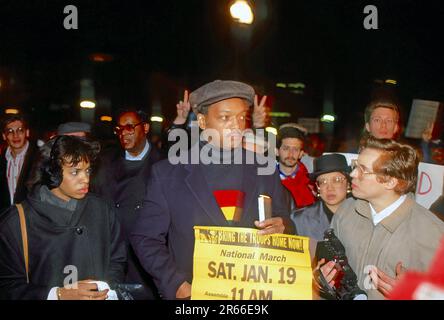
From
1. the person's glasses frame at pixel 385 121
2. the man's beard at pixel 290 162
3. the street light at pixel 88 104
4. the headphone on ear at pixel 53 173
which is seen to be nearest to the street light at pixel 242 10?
the man's beard at pixel 290 162

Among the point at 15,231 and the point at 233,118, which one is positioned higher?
the point at 233,118

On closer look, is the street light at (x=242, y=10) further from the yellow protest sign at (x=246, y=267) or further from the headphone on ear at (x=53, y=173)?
the yellow protest sign at (x=246, y=267)

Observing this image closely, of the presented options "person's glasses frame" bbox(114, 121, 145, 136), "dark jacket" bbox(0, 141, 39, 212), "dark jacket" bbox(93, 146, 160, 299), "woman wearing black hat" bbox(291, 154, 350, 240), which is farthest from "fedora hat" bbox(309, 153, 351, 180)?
"dark jacket" bbox(0, 141, 39, 212)

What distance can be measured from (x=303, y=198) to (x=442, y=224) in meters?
1.71

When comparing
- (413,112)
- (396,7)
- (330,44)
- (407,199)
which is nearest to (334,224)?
(407,199)

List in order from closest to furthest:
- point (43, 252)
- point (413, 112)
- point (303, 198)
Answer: point (43, 252)
point (303, 198)
point (413, 112)

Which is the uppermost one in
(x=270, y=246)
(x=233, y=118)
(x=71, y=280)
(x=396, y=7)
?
(x=396, y=7)

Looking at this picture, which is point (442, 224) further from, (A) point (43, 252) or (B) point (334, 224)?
(A) point (43, 252)

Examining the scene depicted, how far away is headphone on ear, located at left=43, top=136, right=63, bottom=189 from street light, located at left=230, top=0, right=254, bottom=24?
15.3 ft

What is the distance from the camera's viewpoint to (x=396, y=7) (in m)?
7.47

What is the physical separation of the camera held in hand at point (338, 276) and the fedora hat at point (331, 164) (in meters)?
0.77

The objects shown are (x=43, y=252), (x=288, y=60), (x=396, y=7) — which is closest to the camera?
(x=43, y=252)

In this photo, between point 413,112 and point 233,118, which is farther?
point 413,112

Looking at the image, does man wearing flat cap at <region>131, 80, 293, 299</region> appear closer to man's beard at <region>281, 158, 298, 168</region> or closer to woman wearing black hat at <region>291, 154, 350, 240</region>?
woman wearing black hat at <region>291, 154, 350, 240</region>
